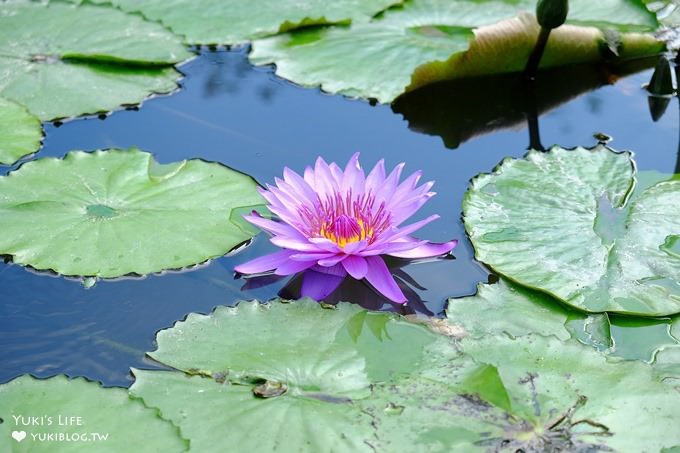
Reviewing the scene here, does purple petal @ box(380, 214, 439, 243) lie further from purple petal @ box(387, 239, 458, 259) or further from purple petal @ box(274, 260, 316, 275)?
purple petal @ box(274, 260, 316, 275)

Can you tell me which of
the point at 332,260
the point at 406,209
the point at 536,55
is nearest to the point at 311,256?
the point at 332,260

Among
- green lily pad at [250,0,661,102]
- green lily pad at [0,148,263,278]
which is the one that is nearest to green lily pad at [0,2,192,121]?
green lily pad at [250,0,661,102]

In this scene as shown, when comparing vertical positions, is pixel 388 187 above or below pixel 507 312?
above

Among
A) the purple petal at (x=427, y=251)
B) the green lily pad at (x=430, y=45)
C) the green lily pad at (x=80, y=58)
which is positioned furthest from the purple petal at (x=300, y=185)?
the green lily pad at (x=80, y=58)

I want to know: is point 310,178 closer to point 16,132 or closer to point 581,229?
point 581,229

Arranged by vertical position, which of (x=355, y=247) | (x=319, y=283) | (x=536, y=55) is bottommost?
(x=319, y=283)

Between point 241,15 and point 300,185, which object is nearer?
point 300,185

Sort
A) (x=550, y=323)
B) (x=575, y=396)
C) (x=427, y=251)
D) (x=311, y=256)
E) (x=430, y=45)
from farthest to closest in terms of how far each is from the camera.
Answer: (x=430, y=45) < (x=427, y=251) < (x=311, y=256) < (x=550, y=323) < (x=575, y=396)
